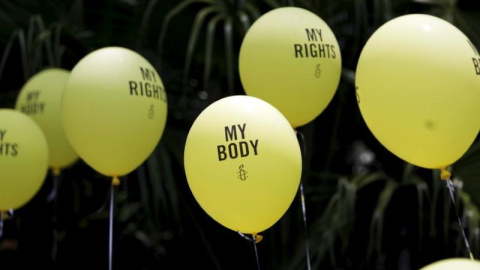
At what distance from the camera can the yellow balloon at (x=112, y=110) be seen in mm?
1983

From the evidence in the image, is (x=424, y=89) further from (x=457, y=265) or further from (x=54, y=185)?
(x=54, y=185)

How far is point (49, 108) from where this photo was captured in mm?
2451

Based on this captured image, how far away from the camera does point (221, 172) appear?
1.61 meters

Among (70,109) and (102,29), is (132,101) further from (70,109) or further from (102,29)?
(102,29)

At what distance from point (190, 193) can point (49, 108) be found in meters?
0.59

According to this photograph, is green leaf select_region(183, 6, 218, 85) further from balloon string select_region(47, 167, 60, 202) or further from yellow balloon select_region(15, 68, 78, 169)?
balloon string select_region(47, 167, 60, 202)

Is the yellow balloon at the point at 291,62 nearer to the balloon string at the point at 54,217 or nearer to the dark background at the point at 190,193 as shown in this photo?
the dark background at the point at 190,193

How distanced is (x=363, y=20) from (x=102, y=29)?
0.99 meters

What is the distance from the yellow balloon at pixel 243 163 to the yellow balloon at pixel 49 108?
3.06 feet

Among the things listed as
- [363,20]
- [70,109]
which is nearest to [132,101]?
[70,109]

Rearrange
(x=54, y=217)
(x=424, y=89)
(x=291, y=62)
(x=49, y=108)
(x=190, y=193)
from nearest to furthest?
(x=424, y=89) → (x=291, y=62) → (x=49, y=108) → (x=190, y=193) → (x=54, y=217)

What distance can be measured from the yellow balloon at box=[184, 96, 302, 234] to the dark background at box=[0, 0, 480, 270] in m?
0.79

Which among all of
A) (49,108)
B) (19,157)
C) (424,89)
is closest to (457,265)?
(424,89)

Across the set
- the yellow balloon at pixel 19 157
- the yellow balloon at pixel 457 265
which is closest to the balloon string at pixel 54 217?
the yellow balloon at pixel 19 157
